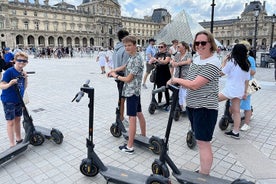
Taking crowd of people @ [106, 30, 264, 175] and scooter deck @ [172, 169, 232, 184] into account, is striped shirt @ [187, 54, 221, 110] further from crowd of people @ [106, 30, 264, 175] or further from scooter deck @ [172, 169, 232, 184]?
scooter deck @ [172, 169, 232, 184]

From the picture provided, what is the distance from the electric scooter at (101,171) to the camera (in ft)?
8.18

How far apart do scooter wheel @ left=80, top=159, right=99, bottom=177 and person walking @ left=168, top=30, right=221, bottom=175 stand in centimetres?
139

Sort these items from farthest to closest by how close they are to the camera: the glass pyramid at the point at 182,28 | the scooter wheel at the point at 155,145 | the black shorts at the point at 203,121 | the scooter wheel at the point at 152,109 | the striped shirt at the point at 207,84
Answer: the glass pyramid at the point at 182,28 → the scooter wheel at the point at 152,109 → the scooter wheel at the point at 155,145 → the black shorts at the point at 203,121 → the striped shirt at the point at 207,84

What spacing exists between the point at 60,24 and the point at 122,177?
73342 mm

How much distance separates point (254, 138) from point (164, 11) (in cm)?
10541

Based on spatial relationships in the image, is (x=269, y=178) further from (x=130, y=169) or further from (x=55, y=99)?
(x=55, y=99)

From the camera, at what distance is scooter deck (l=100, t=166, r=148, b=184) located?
8.63 ft

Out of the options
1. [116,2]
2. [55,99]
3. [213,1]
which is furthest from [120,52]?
[116,2]

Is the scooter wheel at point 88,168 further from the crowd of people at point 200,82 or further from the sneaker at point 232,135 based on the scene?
the sneaker at point 232,135

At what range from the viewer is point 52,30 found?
66188 millimetres

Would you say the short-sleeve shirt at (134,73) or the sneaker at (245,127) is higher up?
the short-sleeve shirt at (134,73)

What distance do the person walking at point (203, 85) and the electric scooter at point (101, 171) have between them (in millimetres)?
736

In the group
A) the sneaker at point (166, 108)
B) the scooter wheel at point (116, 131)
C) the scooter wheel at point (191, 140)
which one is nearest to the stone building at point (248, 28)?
the sneaker at point (166, 108)

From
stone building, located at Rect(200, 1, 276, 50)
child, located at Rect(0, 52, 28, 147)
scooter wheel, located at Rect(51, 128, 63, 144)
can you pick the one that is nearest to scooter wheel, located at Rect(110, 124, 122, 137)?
scooter wheel, located at Rect(51, 128, 63, 144)
